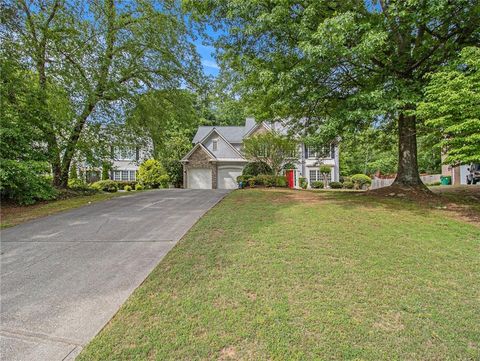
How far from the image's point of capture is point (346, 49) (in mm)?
7375

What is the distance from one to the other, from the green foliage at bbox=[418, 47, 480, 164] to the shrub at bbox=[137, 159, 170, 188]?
23.0m


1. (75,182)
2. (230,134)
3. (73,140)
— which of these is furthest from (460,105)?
(230,134)

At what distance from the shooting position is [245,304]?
3260mm

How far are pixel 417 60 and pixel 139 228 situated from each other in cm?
1093

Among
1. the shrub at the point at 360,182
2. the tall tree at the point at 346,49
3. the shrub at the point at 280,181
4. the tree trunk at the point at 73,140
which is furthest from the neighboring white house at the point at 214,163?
the tall tree at the point at 346,49

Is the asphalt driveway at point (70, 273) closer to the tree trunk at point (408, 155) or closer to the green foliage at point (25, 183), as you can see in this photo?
the green foliage at point (25, 183)

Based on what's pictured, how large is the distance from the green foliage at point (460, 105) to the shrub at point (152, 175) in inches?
904

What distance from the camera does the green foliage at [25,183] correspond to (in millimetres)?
9422

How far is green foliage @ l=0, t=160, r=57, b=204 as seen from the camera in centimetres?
942

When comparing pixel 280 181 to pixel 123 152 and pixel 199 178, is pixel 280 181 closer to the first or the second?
pixel 123 152

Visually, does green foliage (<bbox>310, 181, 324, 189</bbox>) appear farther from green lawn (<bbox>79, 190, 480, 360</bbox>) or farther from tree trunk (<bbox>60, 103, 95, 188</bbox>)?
green lawn (<bbox>79, 190, 480, 360</bbox>)

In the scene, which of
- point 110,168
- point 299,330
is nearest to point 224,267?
point 299,330

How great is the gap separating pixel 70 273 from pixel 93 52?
39.8 ft

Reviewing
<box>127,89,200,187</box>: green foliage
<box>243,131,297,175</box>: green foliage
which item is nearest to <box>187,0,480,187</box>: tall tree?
<box>127,89,200,187</box>: green foliage
